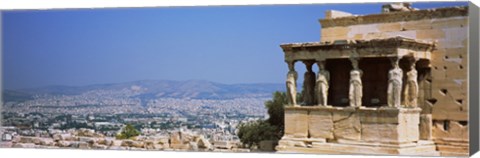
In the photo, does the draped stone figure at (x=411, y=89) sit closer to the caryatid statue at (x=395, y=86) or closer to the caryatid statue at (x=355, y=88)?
the caryatid statue at (x=395, y=86)

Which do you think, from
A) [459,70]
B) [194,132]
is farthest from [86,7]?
[459,70]

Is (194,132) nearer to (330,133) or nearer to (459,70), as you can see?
(330,133)

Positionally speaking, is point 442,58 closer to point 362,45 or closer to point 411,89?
point 411,89

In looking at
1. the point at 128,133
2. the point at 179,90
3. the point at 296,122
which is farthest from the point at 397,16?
the point at 128,133

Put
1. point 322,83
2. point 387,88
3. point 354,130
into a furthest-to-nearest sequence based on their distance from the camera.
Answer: point 322,83, point 387,88, point 354,130

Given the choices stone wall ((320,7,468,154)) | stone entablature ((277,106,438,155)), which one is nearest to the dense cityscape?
stone entablature ((277,106,438,155))

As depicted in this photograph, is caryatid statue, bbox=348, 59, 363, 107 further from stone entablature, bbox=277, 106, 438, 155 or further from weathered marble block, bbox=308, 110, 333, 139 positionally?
weathered marble block, bbox=308, 110, 333, 139
